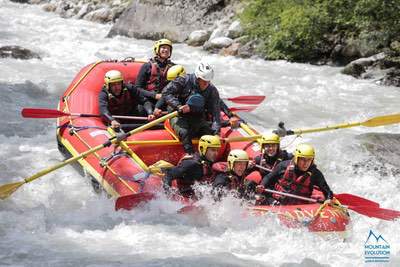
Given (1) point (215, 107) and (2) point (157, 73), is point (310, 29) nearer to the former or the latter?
(2) point (157, 73)

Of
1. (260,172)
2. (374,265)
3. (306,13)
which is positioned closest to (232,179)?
(260,172)

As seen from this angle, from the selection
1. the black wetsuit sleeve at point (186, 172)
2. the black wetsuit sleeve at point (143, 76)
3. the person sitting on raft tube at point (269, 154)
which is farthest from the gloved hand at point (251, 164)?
the black wetsuit sleeve at point (143, 76)

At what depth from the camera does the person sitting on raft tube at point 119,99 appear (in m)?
7.54

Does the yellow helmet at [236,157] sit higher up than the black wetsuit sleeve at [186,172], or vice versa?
the yellow helmet at [236,157]

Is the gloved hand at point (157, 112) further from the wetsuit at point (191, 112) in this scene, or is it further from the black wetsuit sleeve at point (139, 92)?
the black wetsuit sleeve at point (139, 92)

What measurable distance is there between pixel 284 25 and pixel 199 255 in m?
9.78

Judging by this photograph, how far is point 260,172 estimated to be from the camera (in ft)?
21.2

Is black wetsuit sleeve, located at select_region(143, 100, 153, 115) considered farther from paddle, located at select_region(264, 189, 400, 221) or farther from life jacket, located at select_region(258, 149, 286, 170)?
paddle, located at select_region(264, 189, 400, 221)

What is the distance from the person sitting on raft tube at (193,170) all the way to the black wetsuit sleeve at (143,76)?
1993mm

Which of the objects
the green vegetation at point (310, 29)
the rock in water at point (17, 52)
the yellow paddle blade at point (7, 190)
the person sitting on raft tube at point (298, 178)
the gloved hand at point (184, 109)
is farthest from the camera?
the green vegetation at point (310, 29)

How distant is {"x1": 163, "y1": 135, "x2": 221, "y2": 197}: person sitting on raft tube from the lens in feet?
20.1

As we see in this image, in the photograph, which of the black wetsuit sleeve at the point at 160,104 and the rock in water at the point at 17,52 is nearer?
the black wetsuit sleeve at the point at 160,104

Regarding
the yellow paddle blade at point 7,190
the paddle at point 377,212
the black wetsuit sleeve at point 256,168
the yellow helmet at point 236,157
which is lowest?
the yellow paddle blade at point 7,190

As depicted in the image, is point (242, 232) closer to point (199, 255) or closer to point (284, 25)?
point (199, 255)
